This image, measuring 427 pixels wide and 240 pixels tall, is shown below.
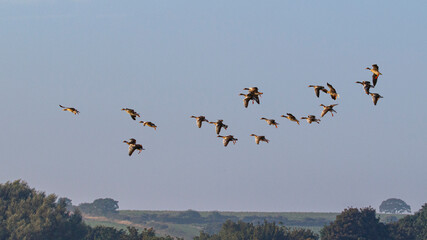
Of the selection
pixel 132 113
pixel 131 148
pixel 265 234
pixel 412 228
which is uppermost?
pixel 412 228

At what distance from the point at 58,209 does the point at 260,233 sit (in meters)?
35.6

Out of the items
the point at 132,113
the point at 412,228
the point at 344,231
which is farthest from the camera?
the point at 412,228

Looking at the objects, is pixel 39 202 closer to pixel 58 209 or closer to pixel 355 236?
pixel 58 209

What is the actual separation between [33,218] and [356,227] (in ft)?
185

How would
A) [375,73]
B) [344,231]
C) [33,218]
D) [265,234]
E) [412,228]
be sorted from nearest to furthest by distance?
1. [375,73]
2. [265,234]
3. [33,218]
4. [344,231]
5. [412,228]

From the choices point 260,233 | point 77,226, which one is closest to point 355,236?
point 260,233

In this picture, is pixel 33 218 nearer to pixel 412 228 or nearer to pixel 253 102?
pixel 412 228

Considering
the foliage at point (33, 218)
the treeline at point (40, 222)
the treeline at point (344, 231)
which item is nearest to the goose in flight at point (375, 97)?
the treeline at point (40, 222)

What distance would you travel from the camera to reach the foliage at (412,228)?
154 m

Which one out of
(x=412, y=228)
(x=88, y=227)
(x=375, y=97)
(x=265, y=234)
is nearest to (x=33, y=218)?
(x=88, y=227)

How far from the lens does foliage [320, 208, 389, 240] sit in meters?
152

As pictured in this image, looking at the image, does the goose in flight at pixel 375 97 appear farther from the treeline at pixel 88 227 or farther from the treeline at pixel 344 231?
the treeline at pixel 344 231

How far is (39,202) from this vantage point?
153 meters

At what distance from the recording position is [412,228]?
161500mm
